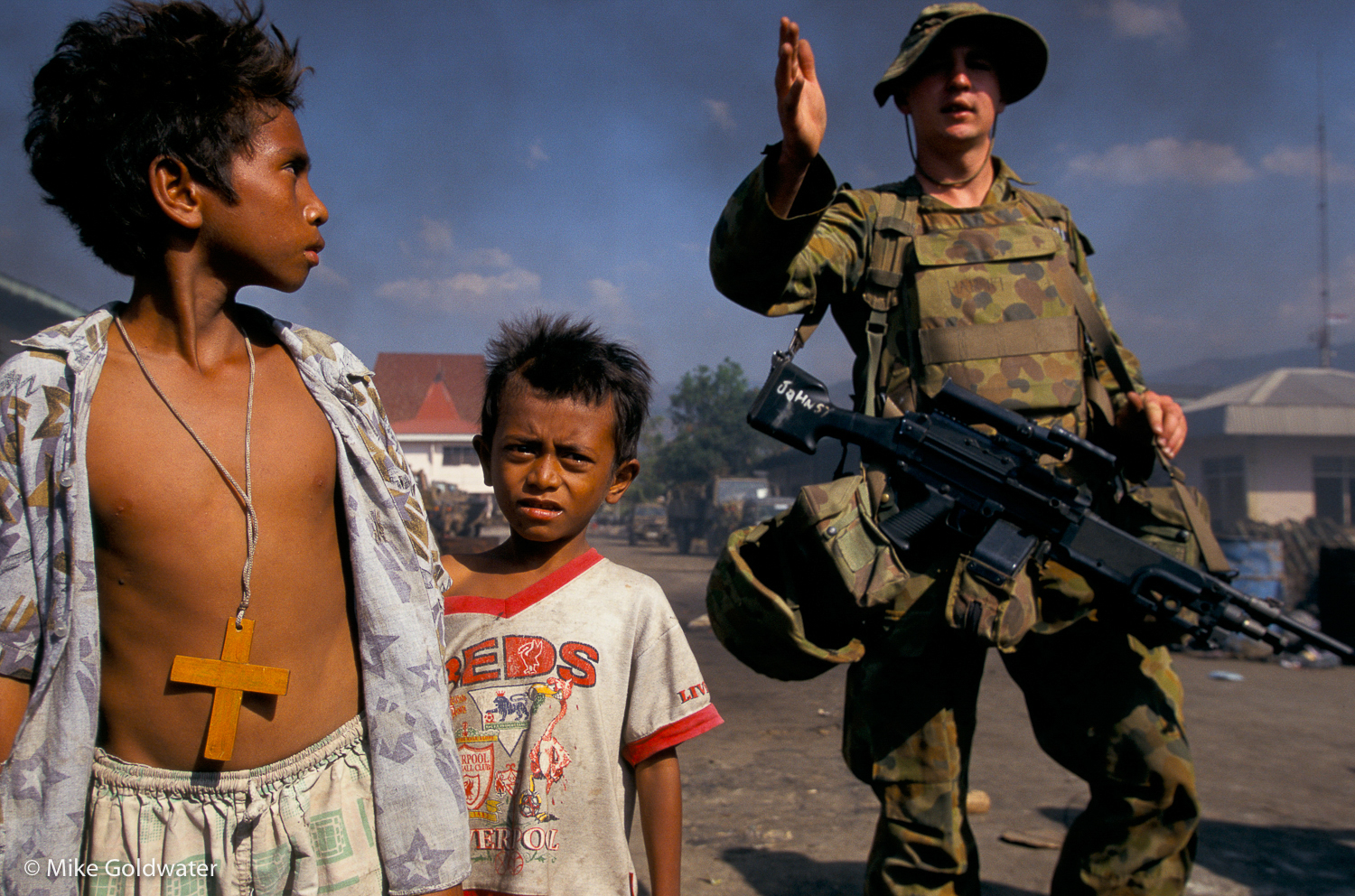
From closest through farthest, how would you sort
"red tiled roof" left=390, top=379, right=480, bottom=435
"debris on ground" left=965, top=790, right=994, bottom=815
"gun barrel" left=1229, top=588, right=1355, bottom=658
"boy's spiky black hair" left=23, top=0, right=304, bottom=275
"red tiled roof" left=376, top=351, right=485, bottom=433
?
"boy's spiky black hair" left=23, top=0, right=304, bottom=275
"gun barrel" left=1229, top=588, right=1355, bottom=658
"debris on ground" left=965, top=790, right=994, bottom=815
"red tiled roof" left=390, top=379, right=480, bottom=435
"red tiled roof" left=376, top=351, right=485, bottom=433

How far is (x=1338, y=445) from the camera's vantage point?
63.3ft

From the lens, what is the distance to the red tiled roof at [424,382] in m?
41.8

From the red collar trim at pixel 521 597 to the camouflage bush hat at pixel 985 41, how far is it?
5.15 feet

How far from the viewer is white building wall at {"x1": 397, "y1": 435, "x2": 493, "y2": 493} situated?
38250 mm

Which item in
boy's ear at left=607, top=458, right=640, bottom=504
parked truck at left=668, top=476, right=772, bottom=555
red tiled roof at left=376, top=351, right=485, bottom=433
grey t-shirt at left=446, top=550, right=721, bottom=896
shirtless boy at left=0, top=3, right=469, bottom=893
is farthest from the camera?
red tiled roof at left=376, top=351, right=485, bottom=433

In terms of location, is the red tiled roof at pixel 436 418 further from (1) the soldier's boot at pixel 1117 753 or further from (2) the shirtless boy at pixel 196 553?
(2) the shirtless boy at pixel 196 553

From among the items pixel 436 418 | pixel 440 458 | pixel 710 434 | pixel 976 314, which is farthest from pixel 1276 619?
pixel 436 418

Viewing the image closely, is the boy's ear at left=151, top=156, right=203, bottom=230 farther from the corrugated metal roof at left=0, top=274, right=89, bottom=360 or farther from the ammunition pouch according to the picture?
the corrugated metal roof at left=0, top=274, right=89, bottom=360

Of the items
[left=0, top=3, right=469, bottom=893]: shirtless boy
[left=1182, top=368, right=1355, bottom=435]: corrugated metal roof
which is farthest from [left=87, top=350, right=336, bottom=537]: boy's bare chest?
[left=1182, top=368, right=1355, bottom=435]: corrugated metal roof

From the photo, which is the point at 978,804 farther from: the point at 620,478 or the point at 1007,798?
the point at 620,478

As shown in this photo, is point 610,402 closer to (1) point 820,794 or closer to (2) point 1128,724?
(2) point 1128,724

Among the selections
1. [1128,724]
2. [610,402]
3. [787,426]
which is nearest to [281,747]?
[610,402]

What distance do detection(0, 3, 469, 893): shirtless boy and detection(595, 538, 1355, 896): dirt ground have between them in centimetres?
182

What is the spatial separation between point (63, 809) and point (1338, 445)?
23.9 m
